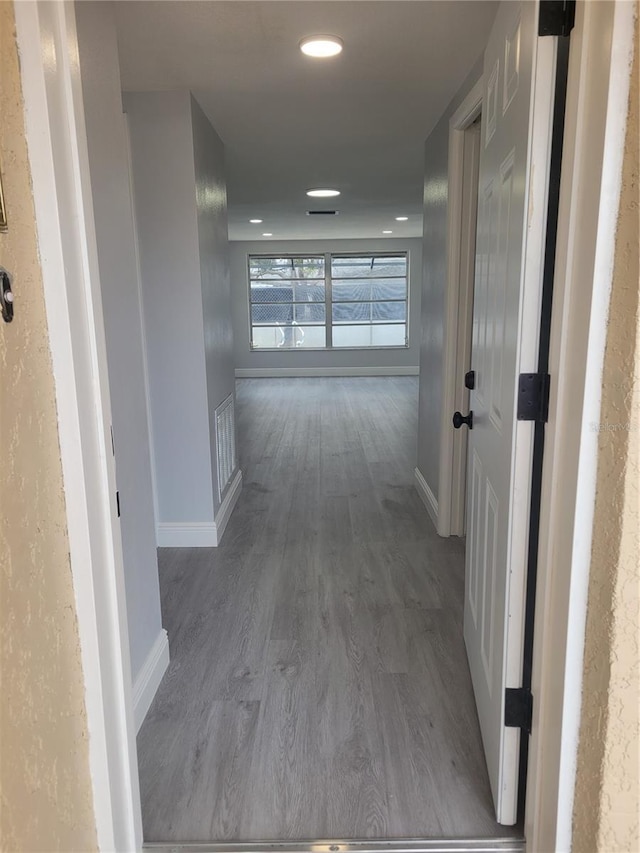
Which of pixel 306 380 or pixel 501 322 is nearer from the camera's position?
pixel 501 322

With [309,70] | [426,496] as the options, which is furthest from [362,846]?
[309,70]

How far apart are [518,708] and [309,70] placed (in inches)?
97.7

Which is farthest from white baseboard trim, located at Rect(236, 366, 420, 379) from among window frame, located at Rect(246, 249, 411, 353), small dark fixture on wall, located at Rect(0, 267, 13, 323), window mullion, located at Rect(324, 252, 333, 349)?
small dark fixture on wall, located at Rect(0, 267, 13, 323)

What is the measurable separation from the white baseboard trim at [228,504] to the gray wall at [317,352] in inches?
265

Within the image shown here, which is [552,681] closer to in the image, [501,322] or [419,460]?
[501,322]

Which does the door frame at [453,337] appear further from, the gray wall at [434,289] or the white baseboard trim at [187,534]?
the white baseboard trim at [187,534]

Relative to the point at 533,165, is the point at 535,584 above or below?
below

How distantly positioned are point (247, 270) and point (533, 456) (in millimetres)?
9775

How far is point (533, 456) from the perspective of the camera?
131 centimetres

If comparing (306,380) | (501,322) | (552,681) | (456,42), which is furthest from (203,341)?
(306,380)

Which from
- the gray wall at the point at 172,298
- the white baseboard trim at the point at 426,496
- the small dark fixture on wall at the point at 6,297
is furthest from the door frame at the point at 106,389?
the white baseboard trim at the point at 426,496

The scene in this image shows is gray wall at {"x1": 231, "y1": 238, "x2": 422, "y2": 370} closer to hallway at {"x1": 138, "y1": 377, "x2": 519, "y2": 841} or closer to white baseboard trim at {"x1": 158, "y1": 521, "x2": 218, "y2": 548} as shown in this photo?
hallway at {"x1": 138, "y1": 377, "x2": 519, "y2": 841}

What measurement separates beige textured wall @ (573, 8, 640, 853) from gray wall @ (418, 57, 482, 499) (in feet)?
7.50

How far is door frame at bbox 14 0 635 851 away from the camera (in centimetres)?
99
